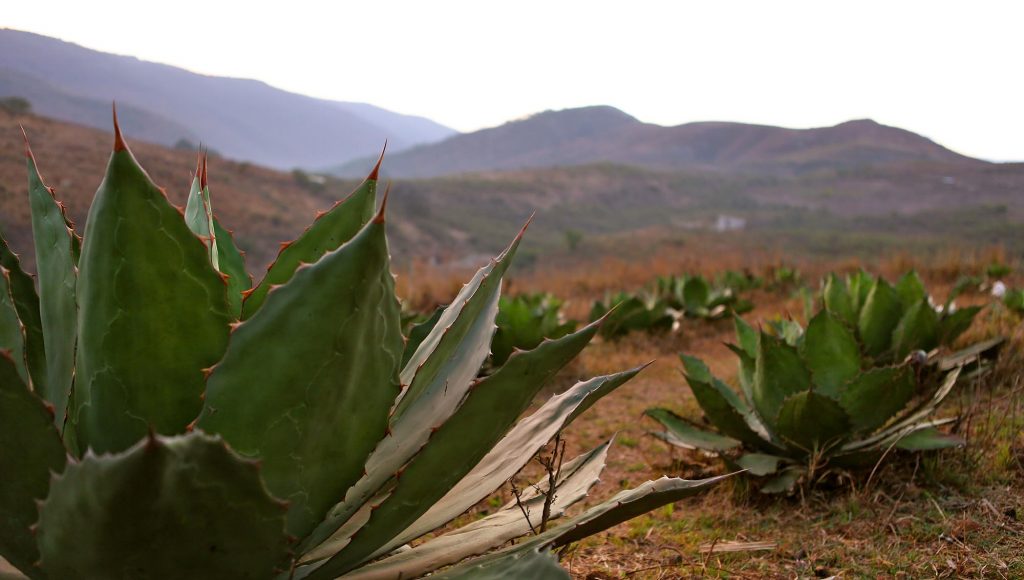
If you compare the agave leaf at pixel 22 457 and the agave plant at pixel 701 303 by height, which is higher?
the agave leaf at pixel 22 457

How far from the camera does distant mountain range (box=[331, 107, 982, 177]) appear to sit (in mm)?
85312

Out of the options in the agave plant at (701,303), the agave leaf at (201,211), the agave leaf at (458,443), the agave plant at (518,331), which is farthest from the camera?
the agave plant at (701,303)

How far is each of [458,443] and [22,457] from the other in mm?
536

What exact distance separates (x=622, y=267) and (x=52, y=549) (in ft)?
35.9

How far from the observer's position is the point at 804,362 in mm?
Answer: 2139

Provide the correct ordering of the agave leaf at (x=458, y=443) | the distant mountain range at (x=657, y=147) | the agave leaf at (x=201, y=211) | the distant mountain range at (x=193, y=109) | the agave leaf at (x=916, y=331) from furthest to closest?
1. the distant mountain range at (x=193, y=109)
2. the distant mountain range at (x=657, y=147)
3. the agave leaf at (x=916, y=331)
4. the agave leaf at (x=201, y=211)
5. the agave leaf at (x=458, y=443)

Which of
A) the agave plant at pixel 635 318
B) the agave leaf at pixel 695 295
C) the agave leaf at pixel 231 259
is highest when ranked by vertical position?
the agave leaf at pixel 231 259

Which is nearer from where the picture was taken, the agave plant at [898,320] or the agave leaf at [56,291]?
the agave leaf at [56,291]

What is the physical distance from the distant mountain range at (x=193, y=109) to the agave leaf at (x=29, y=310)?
93.3m

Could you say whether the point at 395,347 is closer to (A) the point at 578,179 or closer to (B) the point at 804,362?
(B) the point at 804,362

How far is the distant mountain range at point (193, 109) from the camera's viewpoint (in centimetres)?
9375

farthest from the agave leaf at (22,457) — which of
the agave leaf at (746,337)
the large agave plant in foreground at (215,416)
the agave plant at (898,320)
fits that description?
the agave plant at (898,320)

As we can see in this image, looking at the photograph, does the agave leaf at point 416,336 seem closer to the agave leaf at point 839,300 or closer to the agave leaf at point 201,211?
the agave leaf at point 201,211

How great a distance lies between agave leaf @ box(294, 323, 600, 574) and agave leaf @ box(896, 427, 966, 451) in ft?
4.69
